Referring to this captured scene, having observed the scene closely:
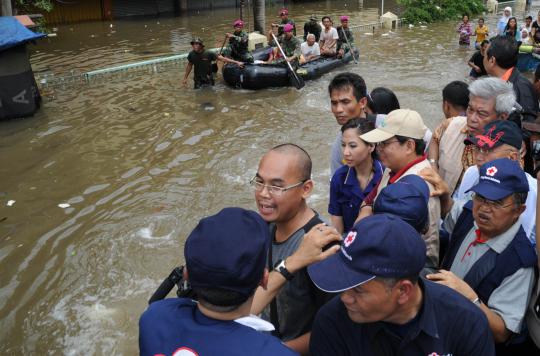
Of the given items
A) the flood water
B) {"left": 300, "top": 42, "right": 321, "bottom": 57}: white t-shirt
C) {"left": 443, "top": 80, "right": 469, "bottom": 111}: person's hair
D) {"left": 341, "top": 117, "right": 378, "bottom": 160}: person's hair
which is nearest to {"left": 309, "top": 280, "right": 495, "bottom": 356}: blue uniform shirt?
{"left": 341, "top": 117, "right": 378, "bottom": 160}: person's hair

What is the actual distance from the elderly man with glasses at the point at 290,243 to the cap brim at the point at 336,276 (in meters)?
0.29

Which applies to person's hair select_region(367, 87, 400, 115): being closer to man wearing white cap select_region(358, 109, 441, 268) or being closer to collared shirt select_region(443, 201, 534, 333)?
man wearing white cap select_region(358, 109, 441, 268)

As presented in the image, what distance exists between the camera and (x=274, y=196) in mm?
2613

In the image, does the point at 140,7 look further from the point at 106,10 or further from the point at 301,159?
the point at 301,159

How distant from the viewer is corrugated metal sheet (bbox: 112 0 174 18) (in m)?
26.3

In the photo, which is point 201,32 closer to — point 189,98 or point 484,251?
point 189,98

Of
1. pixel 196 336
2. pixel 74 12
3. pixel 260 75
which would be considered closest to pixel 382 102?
pixel 196 336

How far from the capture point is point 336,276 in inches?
69.6

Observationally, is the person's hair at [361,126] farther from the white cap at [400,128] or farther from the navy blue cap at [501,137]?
the navy blue cap at [501,137]

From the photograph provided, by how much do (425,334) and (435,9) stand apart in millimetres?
25556

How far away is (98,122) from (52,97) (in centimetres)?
247

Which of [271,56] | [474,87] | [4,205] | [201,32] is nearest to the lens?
[474,87]

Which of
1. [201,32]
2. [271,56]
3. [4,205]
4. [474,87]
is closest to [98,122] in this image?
[4,205]

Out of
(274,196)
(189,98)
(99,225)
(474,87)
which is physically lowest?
(99,225)
